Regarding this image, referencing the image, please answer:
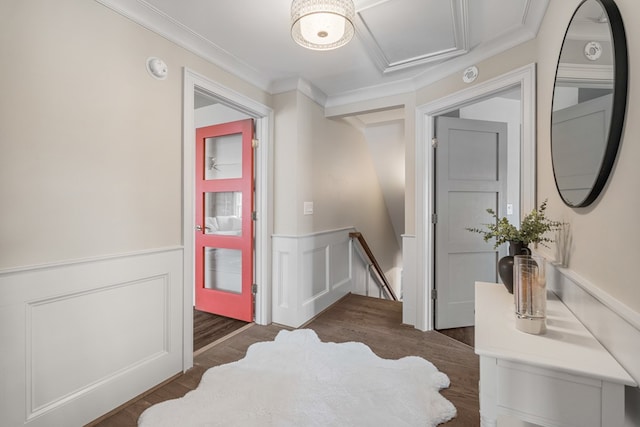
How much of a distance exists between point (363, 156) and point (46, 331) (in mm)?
3834

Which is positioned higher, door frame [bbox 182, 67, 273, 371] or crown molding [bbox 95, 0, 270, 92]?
crown molding [bbox 95, 0, 270, 92]

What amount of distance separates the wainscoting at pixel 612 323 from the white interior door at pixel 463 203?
5.06 feet

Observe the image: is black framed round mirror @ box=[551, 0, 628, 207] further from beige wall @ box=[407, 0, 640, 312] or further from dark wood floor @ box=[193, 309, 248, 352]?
dark wood floor @ box=[193, 309, 248, 352]

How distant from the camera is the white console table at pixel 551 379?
761mm

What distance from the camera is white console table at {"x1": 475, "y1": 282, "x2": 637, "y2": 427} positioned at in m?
0.76

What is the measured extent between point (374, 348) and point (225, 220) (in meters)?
1.94

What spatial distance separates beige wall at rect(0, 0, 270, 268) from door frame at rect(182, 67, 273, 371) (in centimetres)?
7

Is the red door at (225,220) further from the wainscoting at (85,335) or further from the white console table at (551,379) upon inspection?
the white console table at (551,379)

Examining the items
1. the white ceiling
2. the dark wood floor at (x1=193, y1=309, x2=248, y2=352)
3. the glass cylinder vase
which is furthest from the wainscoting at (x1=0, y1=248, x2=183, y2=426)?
the glass cylinder vase

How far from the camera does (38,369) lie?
1356 mm

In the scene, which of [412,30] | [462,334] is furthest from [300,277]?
[412,30]

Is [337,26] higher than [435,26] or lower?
lower

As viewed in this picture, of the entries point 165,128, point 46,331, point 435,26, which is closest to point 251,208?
point 165,128

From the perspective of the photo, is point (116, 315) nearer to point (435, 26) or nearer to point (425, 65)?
point (435, 26)
